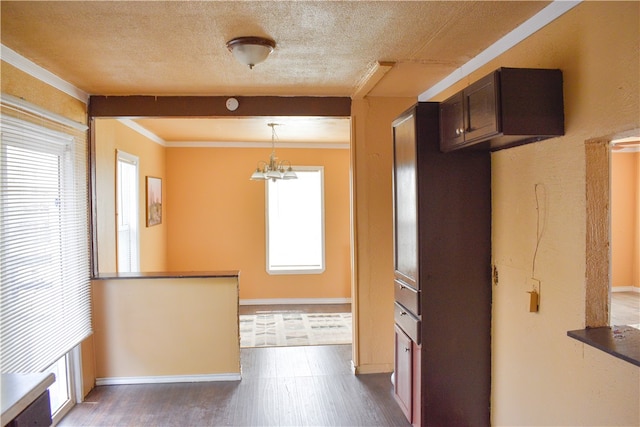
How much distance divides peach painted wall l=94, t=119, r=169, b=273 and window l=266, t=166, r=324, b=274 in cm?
170

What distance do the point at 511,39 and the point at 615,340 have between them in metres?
1.56

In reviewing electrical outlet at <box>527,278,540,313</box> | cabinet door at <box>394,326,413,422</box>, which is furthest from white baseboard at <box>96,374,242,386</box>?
electrical outlet at <box>527,278,540,313</box>

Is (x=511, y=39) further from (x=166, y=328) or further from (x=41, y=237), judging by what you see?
(x=166, y=328)

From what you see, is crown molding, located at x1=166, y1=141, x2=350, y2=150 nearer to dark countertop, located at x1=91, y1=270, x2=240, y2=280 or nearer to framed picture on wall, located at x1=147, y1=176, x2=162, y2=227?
framed picture on wall, located at x1=147, y1=176, x2=162, y2=227

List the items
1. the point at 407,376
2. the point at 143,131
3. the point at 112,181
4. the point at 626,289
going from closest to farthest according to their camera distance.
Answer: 1. the point at 407,376
2. the point at 112,181
3. the point at 143,131
4. the point at 626,289

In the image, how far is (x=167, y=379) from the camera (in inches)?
148

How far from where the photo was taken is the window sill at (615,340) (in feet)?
5.20

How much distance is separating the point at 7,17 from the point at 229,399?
2.76m

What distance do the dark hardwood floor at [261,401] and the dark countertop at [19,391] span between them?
1671 millimetres

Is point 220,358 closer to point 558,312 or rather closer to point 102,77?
point 102,77

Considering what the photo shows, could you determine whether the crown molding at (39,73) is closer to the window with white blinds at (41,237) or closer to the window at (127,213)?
the window with white blinds at (41,237)

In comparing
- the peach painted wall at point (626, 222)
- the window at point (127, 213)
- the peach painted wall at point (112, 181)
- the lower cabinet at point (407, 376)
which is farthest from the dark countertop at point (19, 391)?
the peach painted wall at point (626, 222)

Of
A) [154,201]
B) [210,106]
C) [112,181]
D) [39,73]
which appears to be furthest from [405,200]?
[154,201]

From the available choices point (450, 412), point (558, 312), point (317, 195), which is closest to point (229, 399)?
point (450, 412)
